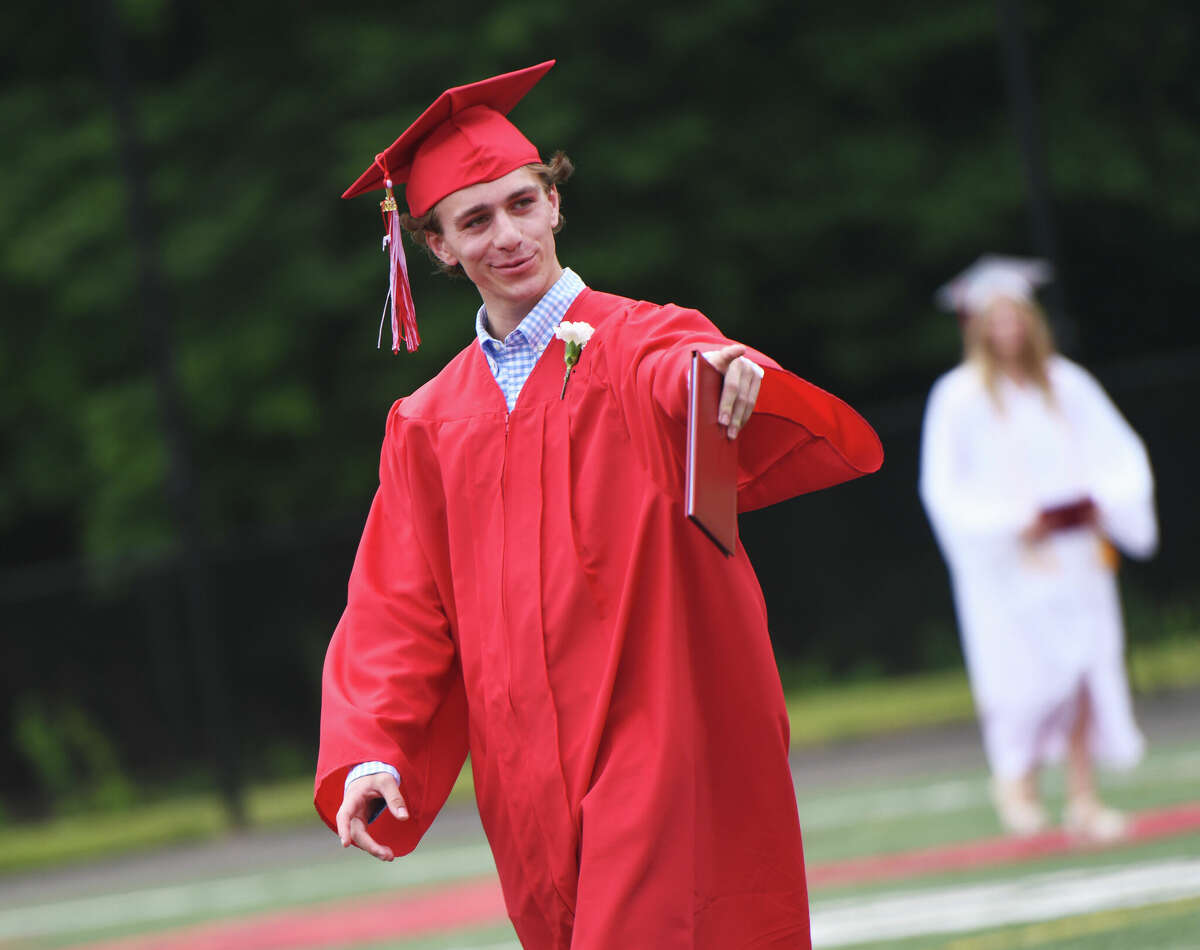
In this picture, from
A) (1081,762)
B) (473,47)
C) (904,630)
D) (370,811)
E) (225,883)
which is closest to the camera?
(370,811)

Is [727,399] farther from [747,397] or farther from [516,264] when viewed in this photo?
[516,264]

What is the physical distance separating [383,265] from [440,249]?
13907mm

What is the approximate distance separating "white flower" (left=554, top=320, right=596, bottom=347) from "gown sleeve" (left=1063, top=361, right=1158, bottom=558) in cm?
520

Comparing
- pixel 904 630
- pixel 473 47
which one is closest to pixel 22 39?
pixel 473 47

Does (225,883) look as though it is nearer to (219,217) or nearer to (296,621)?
(296,621)

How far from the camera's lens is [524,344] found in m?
3.84

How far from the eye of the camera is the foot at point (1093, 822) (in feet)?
26.9

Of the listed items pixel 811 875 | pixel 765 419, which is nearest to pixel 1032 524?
pixel 811 875

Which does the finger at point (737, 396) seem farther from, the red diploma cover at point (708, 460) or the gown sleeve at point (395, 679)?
the gown sleeve at point (395, 679)

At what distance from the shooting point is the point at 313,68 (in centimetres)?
1903

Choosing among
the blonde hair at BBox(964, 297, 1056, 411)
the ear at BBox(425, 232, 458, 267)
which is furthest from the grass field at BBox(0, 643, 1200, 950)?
the ear at BBox(425, 232, 458, 267)

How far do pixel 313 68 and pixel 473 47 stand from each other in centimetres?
188

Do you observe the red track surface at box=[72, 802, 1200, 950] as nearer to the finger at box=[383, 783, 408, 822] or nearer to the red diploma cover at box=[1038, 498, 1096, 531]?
the red diploma cover at box=[1038, 498, 1096, 531]

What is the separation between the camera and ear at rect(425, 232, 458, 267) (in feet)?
12.9
